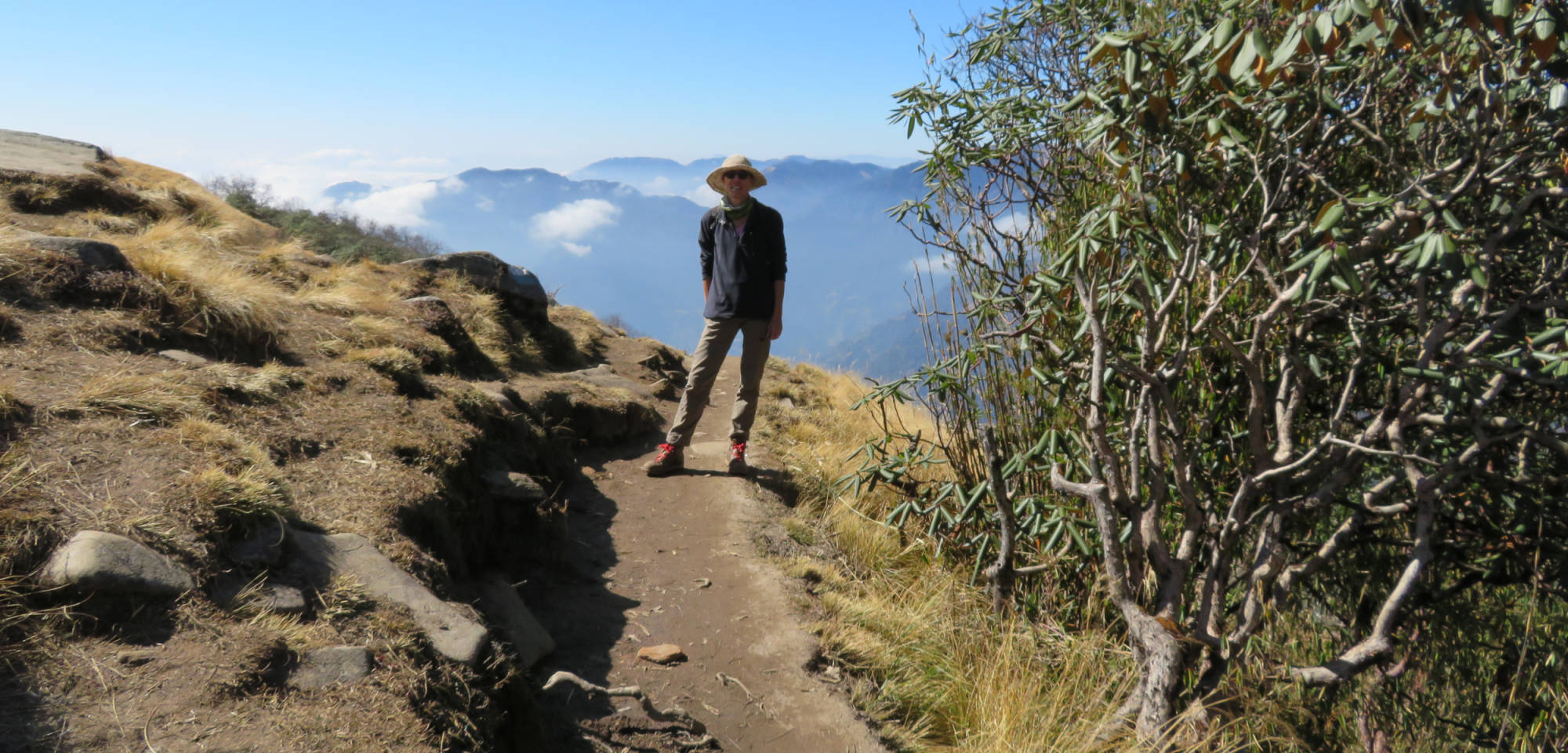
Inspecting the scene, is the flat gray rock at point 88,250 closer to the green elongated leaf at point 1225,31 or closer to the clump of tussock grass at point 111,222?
the clump of tussock grass at point 111,222

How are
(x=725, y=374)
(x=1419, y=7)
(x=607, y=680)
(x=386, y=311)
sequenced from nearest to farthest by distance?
(x=1419, y=7) < (x=607, y=680) < (x=386, y=311) < (x=725, y=374)

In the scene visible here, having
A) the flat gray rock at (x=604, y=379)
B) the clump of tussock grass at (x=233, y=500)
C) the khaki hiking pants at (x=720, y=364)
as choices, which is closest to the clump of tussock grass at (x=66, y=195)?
the flat gray rock at (x=604, y=379)

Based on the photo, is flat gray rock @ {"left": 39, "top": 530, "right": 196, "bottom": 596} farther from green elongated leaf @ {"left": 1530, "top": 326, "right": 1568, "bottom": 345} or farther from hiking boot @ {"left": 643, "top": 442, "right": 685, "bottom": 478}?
green elongated leaf @ {"left": 1530, "top": 326, "right": 1568, "bottom": 345}

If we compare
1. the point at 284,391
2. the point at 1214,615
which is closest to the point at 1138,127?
the point at 1214,615

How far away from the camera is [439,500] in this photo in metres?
4.00

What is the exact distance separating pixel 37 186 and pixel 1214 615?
1047cm

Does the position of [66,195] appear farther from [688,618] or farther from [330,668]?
[330,668]

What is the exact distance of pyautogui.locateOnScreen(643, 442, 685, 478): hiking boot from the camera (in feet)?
20.5

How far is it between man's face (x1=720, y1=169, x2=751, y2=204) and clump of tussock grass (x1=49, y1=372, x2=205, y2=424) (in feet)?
11.0

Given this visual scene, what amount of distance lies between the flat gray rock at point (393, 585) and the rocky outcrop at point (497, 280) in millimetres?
7129

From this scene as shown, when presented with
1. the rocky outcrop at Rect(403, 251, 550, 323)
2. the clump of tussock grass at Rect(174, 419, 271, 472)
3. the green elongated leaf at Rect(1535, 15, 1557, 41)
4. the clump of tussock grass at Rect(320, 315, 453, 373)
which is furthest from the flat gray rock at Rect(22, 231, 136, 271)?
the green elongated leaf at Rect(1535, 15, 1557, 41)

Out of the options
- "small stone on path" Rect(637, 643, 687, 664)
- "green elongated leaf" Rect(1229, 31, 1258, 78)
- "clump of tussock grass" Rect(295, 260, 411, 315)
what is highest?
"green elongated leaf" Rect(1229, 31, 1258, 78)

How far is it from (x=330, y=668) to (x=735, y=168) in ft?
13.4

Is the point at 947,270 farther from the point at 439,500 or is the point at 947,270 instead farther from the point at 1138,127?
A: the point at 439,500
